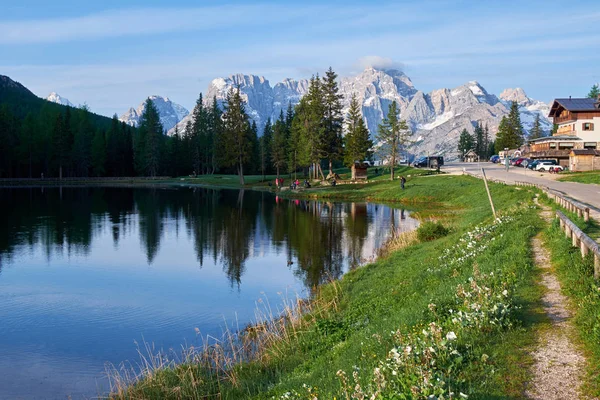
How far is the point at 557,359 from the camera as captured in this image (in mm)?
9273

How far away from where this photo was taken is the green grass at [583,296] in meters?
8.71

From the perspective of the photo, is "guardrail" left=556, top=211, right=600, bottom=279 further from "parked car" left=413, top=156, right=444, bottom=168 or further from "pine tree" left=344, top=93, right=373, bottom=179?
"parked car" left=413, top=156, right=444, bottom=168

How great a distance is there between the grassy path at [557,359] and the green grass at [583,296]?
0.52 ft

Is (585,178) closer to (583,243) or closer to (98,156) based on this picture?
(583,243)

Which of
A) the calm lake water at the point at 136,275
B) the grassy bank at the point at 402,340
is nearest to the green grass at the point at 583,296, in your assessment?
the grassy bank at the point at 402,340

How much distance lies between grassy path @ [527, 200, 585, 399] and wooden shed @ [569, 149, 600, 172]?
69450mm

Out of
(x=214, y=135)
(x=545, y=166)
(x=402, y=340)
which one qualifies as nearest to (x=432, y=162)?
(x=545, y=166)

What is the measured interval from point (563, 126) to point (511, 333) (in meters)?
109

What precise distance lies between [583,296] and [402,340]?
441cm

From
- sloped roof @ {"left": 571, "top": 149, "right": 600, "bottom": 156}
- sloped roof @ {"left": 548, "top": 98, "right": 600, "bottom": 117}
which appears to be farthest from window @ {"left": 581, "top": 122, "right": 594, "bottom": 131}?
sloped roof @ {"left": 571, "top": 149, "right": 600, "bottom": 156}

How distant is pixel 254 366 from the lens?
48.6ft

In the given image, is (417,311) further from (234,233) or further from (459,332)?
(234,233)

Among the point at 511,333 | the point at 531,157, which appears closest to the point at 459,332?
the point at 511,333

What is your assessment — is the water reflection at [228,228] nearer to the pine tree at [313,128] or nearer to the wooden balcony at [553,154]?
the pine tree at [313,128]
